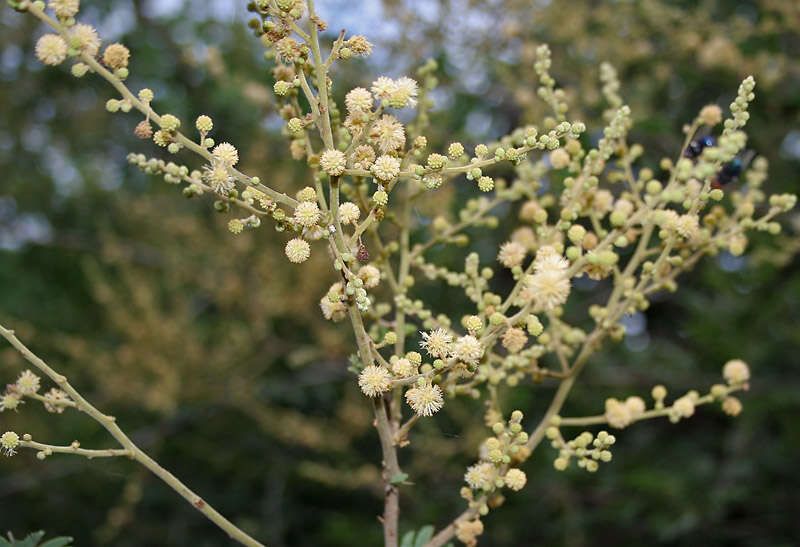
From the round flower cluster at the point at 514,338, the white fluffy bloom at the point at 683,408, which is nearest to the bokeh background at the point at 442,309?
the white fluffy bloom at the point at 683,408

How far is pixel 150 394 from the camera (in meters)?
5.05

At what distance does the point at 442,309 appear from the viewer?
16.3 ft

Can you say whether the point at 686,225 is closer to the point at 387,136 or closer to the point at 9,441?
the point at 387,136

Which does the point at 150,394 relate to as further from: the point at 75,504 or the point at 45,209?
the point at 45,209

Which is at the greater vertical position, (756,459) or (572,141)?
(756,459)

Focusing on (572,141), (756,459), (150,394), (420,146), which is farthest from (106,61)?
(756,459)

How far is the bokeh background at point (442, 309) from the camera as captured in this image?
4.21 m

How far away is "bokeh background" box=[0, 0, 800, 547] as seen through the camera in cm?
421

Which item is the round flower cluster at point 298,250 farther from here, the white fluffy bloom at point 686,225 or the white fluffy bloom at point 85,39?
the white fluffy bloom at point 686,225

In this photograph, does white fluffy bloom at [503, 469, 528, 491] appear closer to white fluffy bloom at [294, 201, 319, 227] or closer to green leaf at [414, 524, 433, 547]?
green leaf at [414, 524, 433, 547]

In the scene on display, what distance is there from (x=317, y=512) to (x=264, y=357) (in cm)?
164

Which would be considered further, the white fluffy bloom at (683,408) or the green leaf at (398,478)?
the white fluffy bloom at (683,408)

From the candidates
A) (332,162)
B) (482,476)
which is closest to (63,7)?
(332,162)

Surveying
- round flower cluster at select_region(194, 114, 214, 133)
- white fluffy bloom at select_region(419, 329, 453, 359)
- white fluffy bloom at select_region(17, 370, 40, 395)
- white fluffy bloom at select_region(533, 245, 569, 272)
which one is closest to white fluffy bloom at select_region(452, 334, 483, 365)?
white fluffy bloom at select_region(419, 329, 453, 359)
